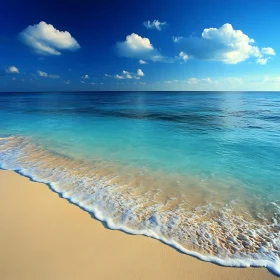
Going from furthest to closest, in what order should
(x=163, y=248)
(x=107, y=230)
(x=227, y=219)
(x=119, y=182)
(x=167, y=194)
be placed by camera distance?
(x=119, y=182)
(x=167, y=194)
(x=227, y=219)
(x=107, y=230)
(x=163, y=248)

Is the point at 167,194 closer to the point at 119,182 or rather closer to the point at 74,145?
the point at 119,182

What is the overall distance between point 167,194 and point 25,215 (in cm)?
417

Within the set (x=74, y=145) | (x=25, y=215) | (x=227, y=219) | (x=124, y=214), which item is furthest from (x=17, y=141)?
(x=227, y=219)

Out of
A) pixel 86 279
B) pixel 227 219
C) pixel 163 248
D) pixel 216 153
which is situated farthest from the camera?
pixel 216 153

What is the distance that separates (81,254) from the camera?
388 centimetres

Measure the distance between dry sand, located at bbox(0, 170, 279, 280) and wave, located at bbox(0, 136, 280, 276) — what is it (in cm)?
22

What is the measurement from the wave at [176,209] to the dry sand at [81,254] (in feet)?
0.73

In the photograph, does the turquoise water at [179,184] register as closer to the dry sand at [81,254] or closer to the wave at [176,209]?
the wave at [176,209]

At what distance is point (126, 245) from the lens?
4.11 m

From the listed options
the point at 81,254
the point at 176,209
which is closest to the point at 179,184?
the point at 176,209

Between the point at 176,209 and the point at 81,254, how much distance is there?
2.77 meters

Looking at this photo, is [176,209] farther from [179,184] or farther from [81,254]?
[81,254]

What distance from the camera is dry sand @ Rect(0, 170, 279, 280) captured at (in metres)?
3.50

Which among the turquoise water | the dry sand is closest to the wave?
the turquoise water
